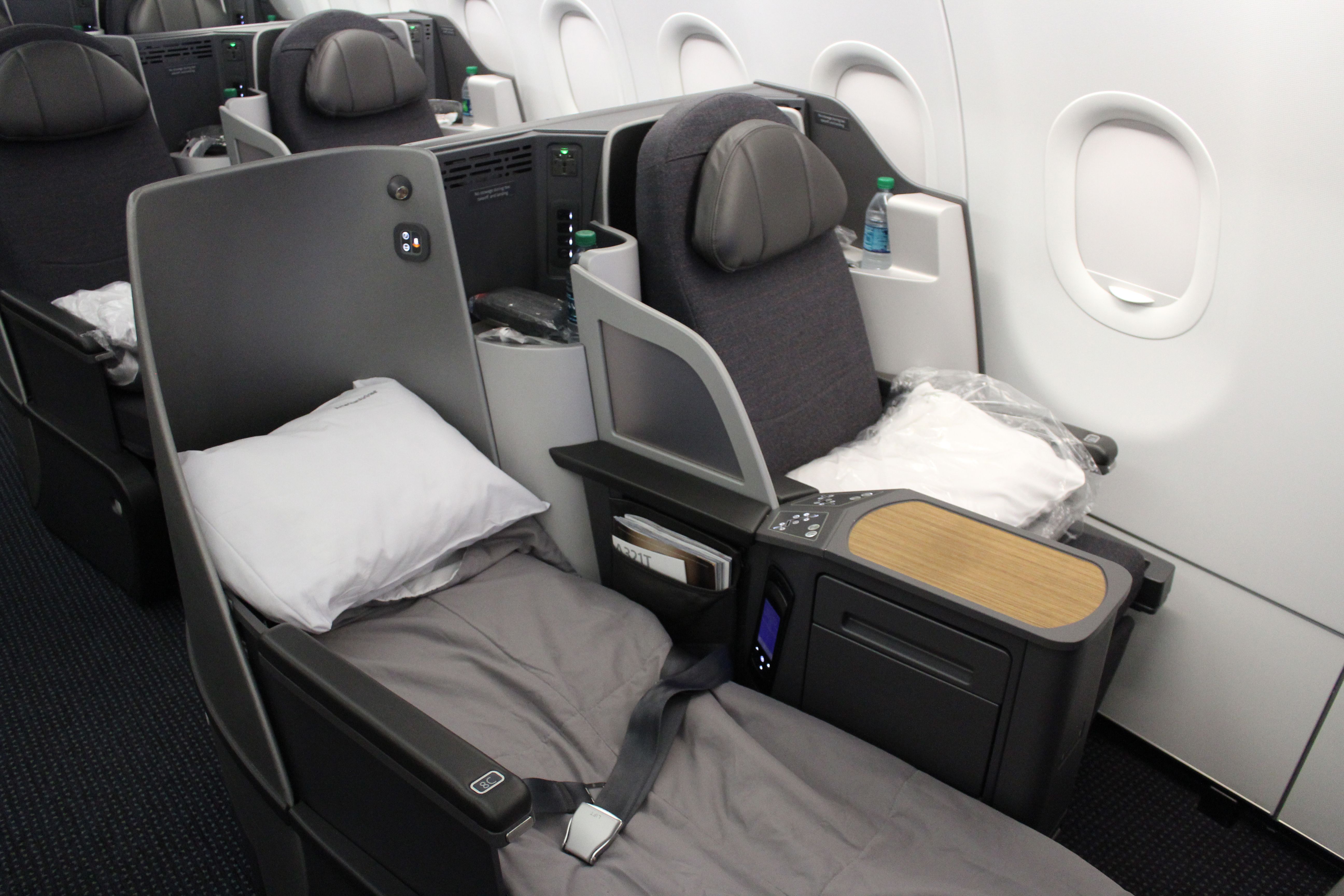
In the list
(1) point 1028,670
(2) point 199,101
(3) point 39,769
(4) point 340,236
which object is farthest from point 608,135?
(2) point 199,101

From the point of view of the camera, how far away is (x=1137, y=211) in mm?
1995

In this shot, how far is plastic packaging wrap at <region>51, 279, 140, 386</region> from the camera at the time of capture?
2.43m

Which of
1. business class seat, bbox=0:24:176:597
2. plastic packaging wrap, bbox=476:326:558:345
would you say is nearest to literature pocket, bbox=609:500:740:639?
plastic packaging wrap, bbox=476:326:558:345

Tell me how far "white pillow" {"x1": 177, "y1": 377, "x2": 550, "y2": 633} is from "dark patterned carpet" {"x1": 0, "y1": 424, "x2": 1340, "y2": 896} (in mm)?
758

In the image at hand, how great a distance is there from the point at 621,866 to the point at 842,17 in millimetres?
2135

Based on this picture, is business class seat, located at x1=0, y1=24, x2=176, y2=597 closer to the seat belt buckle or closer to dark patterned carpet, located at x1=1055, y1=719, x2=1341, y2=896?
the seat belt buckle

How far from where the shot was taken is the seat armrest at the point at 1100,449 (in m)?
2.02

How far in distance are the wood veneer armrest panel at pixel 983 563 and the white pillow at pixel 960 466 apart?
0.59 feet

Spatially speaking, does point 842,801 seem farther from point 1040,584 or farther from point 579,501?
A: point 579,501

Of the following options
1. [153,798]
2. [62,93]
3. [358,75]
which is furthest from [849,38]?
[153,798]

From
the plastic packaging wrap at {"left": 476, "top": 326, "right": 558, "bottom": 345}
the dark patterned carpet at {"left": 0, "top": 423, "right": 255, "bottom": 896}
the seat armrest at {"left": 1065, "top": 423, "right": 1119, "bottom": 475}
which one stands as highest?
the plastic packaging wrap at {"left": 476, "top": 326, "right": 558, "bottom": 345}

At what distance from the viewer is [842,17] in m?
2.47

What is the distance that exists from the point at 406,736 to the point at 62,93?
2.47 m

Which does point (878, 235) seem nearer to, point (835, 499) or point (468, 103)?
point (835, 499)
